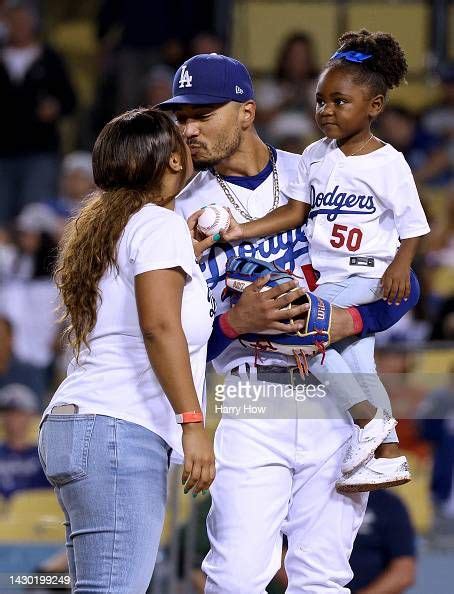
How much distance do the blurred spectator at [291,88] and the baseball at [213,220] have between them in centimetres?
535

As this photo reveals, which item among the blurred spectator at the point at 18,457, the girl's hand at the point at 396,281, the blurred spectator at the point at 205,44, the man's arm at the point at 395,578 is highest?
the blurred spectator at the point at 205,44

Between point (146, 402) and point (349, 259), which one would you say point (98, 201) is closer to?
point (146, 402)

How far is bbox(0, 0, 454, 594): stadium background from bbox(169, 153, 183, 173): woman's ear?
370 cm

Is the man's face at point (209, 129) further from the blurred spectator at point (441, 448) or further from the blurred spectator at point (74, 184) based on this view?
the blurred spectator at point (74, 184)

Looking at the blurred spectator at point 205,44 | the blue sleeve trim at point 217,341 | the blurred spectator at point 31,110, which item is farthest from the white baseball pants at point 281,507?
the blurred spectator at point 205,44

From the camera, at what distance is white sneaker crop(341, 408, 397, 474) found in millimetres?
3400

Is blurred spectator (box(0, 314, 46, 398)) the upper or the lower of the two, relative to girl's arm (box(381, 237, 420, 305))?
lower

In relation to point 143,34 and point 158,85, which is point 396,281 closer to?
point 158,85

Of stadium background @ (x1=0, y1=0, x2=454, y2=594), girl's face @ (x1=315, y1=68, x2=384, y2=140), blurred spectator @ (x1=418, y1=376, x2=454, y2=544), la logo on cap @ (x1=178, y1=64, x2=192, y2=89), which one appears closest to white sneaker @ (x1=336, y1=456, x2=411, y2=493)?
girl's face @ (x1=315, y1=68, x2=384, y2=140)

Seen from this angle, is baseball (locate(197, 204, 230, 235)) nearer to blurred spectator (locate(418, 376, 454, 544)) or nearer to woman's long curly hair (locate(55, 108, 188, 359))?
woman's long curly hair (locate(55, 108, 188, 359))

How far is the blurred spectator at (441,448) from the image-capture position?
18.3 feet

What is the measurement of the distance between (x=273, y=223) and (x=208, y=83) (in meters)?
0.45

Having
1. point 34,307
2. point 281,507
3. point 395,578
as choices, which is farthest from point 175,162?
point 34,307

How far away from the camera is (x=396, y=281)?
3389 millimetres
